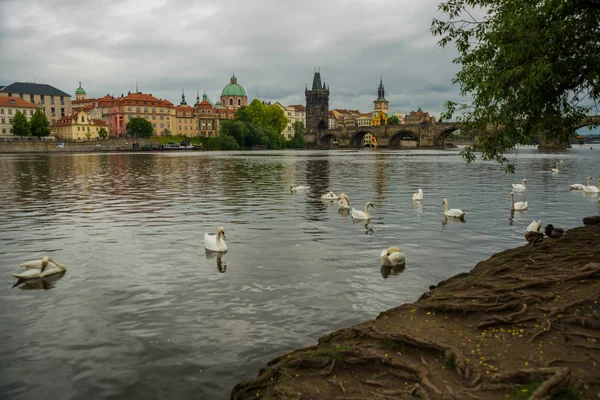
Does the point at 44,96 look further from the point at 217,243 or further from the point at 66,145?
the point at 217,243

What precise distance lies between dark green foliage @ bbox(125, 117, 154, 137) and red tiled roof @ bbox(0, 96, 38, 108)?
1223 inches

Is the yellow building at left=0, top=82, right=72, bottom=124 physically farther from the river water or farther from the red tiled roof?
the river water

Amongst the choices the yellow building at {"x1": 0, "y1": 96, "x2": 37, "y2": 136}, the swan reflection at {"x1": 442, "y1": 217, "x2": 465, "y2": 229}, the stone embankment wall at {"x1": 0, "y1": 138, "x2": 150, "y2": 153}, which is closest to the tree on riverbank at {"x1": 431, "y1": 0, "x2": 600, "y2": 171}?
the swan reflection at {"x1": 442, "y1": 217, "x2": 465, "y2": 229}

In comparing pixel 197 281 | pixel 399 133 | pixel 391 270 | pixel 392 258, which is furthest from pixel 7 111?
pixel 391 270

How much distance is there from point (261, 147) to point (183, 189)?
117 m

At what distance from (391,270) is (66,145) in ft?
456

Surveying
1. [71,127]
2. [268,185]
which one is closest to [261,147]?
[71,127]

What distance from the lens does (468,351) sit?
20.8 feet

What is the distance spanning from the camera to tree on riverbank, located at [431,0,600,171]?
11.9 meters

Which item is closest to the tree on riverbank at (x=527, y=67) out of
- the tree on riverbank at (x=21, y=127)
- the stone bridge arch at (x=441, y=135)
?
the stone bridge arch at (x=441, y=135)

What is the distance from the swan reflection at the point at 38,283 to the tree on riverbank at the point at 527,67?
→ 1174cm

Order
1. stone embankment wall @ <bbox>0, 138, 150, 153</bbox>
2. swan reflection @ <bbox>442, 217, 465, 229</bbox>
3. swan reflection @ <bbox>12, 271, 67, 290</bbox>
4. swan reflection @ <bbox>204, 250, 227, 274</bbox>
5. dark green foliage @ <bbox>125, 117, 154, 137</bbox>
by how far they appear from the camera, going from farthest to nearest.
Result: dark green foliage @ <bbox>125, 117, 154, 137</bbox> → stone embankment wall @ <bbox>0, 138, 150, 153</bbox> → swan reflection @ <bbox>442, 217, 465, 229</bbox> → swan reflection @ <bbox>204, 250, 227, 274</bbox> → swan reflection @ <bbox>12, 271, 67, 290</bbox>

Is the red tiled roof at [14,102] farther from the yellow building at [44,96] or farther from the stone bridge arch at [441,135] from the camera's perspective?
the stone bridge arch at [441,135]

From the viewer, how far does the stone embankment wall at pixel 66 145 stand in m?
120
